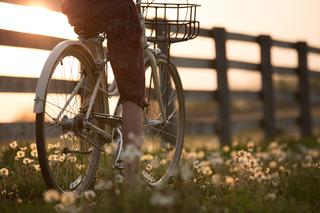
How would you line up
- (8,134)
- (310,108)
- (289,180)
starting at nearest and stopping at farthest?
(289,180) < (8,134) < (310,108)

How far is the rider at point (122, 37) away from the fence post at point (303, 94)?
10.9 meters

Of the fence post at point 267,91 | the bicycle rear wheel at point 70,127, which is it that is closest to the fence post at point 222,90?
the fence post at point 267,91

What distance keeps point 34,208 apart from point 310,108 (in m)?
11.8

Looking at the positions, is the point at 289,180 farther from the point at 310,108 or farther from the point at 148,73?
the point at 310,108

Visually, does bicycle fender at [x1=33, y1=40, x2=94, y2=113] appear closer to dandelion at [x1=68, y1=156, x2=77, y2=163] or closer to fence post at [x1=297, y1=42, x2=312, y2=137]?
dandelion at [x1=68, y1=156, x2=77, y2=163]

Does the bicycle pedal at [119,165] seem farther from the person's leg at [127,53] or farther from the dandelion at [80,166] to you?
the dandelion at [80,166]

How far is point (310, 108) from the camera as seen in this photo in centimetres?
1497

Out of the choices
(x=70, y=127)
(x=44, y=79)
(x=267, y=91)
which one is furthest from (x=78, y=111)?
(x=267, y=91)

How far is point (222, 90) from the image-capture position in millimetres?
11398

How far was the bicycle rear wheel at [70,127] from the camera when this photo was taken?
4184 mm

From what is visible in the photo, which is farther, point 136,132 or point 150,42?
point 150,42

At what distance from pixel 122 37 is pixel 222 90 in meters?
7.31

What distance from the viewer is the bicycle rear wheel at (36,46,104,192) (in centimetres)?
418

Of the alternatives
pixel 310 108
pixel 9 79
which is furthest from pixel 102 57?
pixel 310 108
